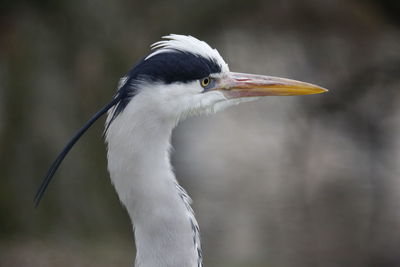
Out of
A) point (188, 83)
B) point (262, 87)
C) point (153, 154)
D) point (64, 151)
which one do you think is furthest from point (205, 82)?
point (64, 151)

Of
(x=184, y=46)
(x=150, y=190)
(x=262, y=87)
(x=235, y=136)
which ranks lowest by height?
(x=235, y=136)

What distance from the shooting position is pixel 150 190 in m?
1.67

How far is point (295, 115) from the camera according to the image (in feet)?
16.1

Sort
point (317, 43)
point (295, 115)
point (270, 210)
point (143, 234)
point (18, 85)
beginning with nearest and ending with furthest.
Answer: point (143, 234) → point (18, 85) → point (317, 43) → point (295, 115) → point (270, 210)

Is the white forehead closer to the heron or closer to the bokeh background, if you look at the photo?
the heron

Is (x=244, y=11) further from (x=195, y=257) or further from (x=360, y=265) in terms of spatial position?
(x=195, y=257)

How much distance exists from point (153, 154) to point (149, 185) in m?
0.08

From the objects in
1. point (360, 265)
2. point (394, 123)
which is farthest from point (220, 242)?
point (394, 123)

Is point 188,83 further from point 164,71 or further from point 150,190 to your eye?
point 150,190

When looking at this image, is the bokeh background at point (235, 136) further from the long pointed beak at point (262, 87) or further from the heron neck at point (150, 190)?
the heron neck at point (150, 190)

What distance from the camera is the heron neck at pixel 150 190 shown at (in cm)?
166

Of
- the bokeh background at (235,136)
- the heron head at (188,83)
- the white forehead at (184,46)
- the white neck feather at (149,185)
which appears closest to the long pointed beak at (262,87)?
the heron head at (188,83)

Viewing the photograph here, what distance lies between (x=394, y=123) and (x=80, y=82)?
2.37 meters

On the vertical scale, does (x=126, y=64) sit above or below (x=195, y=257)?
above
